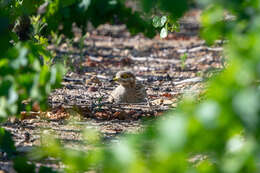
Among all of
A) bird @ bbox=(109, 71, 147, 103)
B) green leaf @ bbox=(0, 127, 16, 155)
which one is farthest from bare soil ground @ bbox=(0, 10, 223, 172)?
green leaf @ bbox=(0, 127, 16, 155)

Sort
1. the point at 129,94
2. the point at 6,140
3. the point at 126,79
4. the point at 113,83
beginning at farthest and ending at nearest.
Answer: the point at 113,83 → the point at 126,79 → the point at 129,94 → the point at 6,140

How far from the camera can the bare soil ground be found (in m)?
5.14

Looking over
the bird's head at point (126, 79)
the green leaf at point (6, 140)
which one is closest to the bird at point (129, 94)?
the bird's head at point (126, 79)

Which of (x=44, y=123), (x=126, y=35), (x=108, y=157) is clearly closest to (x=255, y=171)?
(x=108, y=157)

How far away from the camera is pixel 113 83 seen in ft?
25.7

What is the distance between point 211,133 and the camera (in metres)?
2.21

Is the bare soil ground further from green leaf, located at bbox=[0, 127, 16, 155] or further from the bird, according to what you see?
green leaf, located at bbox=[0, 127, 16, 155]

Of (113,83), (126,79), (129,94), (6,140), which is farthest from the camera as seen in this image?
(113,83)

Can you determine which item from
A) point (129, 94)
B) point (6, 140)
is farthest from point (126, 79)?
point (6, 140)

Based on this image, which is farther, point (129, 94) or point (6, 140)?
point (129, 94)

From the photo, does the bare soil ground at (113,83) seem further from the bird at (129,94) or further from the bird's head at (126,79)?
the bird's head at (126,79)

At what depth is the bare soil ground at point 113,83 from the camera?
5.14 meters

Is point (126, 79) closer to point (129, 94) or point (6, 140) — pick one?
point (129, 94)

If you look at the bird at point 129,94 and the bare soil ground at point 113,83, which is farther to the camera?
the bird at point 129,94
